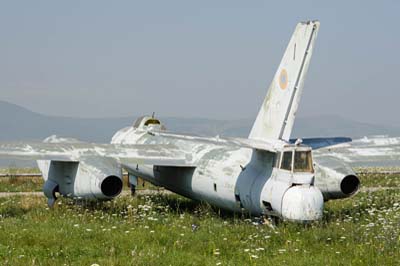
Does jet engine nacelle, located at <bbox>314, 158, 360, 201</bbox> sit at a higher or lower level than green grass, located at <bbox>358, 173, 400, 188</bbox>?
higher

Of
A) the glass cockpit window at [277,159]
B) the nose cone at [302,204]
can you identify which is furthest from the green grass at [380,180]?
Answer: the nose cone at [302,204]

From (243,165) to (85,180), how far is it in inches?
183


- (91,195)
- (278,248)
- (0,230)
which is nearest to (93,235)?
(0,230)

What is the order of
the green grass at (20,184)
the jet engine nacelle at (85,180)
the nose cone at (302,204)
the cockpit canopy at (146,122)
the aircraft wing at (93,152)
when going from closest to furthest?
the nose cone at (302,204) < the jet engine nacelle at (85,180) < the aircraft wing at (93,152) < the cockpit canopy at (146,122) < the green grass at (20,184)

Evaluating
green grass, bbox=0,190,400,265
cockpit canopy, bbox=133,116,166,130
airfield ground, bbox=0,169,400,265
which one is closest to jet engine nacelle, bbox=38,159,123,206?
airfield ground, bbox=0,169,400,265

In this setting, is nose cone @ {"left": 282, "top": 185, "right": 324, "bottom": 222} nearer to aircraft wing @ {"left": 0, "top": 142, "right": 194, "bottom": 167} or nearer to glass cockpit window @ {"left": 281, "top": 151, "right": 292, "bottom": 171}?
glass cockpit window @ {"left": 281, "top": 151, "right": 292, "bottom": 171}

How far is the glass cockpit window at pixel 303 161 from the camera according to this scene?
13.5m

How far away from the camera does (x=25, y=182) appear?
31656 millimetres

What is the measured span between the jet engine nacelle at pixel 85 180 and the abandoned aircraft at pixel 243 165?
3 cm

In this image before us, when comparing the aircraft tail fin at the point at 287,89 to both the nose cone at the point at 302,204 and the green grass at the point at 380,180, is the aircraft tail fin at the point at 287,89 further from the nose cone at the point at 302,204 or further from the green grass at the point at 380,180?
the green grass at the point at 380,180

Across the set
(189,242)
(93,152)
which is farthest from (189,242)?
(93,152)

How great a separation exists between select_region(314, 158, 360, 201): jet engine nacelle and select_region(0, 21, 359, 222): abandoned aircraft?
0.08 ft

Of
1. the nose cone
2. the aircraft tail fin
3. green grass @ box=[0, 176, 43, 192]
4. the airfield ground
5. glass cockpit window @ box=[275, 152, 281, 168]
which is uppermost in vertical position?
the aircraft tail fin

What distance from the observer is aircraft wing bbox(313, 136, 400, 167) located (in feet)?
57.7
